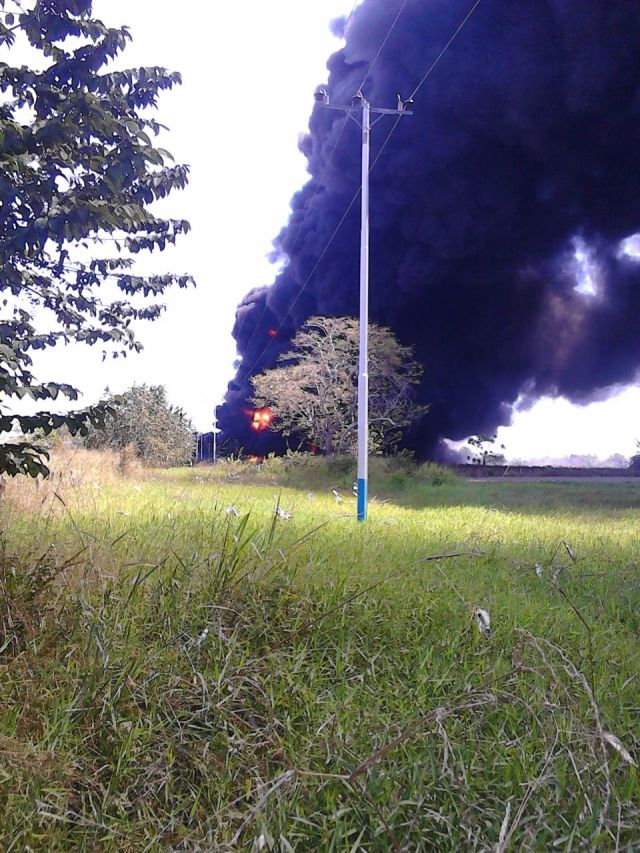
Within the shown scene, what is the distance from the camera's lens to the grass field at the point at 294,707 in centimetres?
143

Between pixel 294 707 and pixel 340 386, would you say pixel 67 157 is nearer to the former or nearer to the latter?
pixel 294 707

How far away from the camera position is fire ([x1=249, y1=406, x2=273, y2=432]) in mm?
18172

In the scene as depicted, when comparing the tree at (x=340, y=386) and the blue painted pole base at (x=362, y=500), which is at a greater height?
the tree at (x=340, y=386)

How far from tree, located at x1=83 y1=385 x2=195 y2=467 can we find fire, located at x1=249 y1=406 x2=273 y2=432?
6.70 ft

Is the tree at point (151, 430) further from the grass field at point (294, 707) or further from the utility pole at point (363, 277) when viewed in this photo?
the grass field at point (294, 707)

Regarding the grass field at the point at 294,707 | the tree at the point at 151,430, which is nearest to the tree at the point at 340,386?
the tree at the point at 151,430

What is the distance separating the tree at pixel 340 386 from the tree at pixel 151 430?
117 inches

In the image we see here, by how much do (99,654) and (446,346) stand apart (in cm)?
1696

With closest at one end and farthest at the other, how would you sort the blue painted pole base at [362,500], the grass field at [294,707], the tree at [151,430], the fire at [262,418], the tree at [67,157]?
the grass field at [294,707], the tree at [67,157], the blue painted pole base at [362,500], the tree at [151,430], the fire at [262,418]

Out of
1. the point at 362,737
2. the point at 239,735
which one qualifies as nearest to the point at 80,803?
the point at 239,735

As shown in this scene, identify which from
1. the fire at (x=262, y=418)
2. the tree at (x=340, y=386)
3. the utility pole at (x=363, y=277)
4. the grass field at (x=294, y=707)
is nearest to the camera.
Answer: the grass field at (x=294, y=707)

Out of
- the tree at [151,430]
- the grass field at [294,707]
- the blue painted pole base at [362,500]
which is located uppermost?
the tree at [151,430]

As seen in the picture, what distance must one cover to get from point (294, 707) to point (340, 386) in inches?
589

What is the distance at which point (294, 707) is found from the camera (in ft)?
6.03
